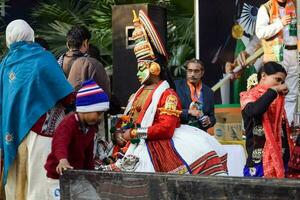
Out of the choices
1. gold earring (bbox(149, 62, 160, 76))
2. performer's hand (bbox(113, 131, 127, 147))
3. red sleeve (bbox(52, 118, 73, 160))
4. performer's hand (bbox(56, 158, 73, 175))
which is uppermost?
gold earring (bbox(149, 62, 160, 76))

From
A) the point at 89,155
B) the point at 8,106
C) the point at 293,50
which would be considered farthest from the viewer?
the point at 293,50

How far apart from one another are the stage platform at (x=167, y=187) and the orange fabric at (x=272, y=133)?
1744 mm

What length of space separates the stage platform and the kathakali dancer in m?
1.65

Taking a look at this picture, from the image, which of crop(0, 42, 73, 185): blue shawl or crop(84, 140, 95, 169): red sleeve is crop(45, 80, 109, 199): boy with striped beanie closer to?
crop(84, 140, 95, 169): red sleeve

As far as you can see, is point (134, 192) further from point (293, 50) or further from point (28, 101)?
point (293, 50)

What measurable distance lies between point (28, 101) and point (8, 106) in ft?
0.60

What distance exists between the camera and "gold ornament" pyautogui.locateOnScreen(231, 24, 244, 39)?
10.9 m

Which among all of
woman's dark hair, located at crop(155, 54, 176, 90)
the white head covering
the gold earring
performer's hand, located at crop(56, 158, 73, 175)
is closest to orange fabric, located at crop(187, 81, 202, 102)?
woman's dark hair, located at crop(155, 54, 176, 90)

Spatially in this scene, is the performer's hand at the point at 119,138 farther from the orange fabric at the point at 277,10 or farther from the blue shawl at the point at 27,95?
Answer: the orange fabric at the point at 277,10

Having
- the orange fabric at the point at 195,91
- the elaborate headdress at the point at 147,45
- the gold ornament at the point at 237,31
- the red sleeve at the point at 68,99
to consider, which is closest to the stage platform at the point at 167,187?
the red sleeve at the point at 68,99

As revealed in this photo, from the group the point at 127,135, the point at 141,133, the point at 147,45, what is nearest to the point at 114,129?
the point at 127,135

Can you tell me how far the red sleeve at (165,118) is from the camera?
6957mm

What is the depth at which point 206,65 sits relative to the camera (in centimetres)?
1119

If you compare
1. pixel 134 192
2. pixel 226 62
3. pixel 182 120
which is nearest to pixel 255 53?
pixel 226 62
